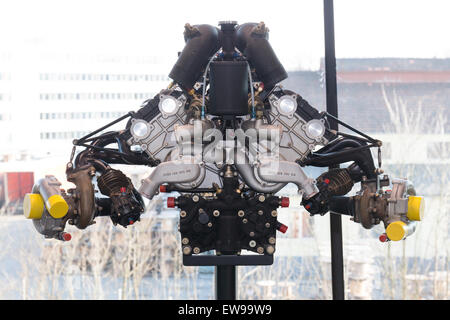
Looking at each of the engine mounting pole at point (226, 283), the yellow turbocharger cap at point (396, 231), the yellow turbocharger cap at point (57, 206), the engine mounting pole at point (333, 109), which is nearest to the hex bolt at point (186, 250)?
the engine mounting pole at point (226, 283)

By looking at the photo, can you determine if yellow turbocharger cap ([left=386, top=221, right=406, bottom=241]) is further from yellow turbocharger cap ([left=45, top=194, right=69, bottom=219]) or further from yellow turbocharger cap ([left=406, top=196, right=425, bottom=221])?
yellow turbocharger cap ([left=45, top=194, right=69, bottom=219])

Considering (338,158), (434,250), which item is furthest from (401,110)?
(338,158)

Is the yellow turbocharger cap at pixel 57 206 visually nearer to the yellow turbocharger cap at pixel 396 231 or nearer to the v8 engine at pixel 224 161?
the v8 engine at pixel 224 161

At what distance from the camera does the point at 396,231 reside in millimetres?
1960

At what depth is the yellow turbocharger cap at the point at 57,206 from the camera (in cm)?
190

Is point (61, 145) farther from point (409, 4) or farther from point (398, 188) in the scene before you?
point (409, 4)

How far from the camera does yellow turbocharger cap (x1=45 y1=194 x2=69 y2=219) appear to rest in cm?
190

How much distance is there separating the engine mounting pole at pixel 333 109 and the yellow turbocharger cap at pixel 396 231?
0.84m

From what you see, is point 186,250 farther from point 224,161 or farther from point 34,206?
point 34,206

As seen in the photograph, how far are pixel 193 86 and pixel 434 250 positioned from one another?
1.86 meters

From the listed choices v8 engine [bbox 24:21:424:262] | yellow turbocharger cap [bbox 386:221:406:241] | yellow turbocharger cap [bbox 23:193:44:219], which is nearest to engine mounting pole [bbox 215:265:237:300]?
v8 engine [bbox 24:21:424:262]

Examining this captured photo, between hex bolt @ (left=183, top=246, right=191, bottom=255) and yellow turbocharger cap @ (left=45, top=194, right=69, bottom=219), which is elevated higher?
yellow turbocharger cap @ (left=45, top=194, right=69, bottom=219)

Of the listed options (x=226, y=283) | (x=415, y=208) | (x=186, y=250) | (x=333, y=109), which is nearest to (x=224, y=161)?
(x=186, y=250)

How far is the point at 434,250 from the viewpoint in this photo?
10.1 feet
